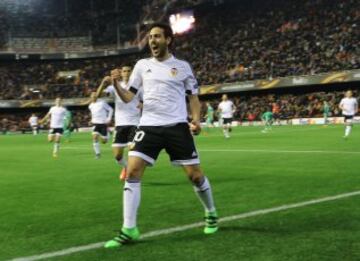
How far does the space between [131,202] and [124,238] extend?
38 cm

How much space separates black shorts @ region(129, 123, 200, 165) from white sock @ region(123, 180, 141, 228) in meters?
0.31

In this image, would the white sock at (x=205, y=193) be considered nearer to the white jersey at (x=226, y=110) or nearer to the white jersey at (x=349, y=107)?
the white jersey at (x=349, y=107)

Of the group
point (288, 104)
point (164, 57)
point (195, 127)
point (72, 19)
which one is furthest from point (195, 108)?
point (72, 19)

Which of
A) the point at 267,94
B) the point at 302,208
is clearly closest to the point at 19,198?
the point at 302,208

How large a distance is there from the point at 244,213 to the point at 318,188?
2405 millimetres

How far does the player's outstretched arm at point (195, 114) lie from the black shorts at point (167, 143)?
107mm

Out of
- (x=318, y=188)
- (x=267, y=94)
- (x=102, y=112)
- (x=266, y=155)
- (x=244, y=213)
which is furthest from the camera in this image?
(x=267, y=94)

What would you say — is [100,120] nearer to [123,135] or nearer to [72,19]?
[123,135]

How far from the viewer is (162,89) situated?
19.8 ft

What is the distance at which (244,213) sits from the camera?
7.03 metres

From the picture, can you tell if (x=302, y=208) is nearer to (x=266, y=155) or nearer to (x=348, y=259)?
(x=348, y=259)

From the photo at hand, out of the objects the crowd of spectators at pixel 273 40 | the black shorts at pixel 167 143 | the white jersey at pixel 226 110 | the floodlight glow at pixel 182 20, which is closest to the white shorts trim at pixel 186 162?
the black shorts at pixel 167 143

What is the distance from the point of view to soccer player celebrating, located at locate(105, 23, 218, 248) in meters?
5.87

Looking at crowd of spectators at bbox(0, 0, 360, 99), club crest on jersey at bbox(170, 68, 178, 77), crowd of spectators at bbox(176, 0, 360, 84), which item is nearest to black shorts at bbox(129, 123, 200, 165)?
club crest on jersey at bbox(170, 68, 178, 77)
